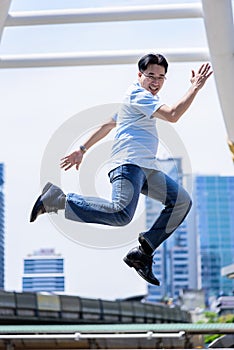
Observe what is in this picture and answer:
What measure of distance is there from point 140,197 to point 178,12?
2.22 meters

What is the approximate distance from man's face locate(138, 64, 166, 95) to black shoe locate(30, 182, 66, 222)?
82 cm

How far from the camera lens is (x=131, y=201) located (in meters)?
5.66

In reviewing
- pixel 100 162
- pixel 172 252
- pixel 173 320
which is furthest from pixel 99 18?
pixel 172 252

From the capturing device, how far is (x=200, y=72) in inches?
221

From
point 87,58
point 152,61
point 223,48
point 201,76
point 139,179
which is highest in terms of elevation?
point 87,58

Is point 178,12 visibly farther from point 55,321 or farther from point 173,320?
point 173,320

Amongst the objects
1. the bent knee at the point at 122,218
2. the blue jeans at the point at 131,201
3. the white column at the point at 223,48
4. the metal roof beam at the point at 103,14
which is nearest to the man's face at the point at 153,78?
the blue jeans at the point at 131,201

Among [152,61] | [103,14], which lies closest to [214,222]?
[103,14]

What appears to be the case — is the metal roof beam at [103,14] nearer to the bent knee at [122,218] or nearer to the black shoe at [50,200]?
the black shoe at [50,200]

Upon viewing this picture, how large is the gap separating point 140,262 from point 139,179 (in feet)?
1.80

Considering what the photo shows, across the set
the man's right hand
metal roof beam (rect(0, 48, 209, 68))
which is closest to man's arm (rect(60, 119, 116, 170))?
the man's right hand

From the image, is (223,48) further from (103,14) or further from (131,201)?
(131,201)

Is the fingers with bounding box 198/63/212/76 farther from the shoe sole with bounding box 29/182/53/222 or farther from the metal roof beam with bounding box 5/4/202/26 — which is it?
the metal roof beam with bounding box 5/4/202/26

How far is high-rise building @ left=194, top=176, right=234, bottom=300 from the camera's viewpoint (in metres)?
128
